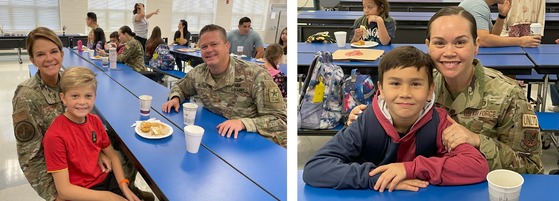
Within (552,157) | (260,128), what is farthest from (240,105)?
(552,157)

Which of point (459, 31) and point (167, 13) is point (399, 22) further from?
point (459, 31)

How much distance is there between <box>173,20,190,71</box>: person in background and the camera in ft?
15.8

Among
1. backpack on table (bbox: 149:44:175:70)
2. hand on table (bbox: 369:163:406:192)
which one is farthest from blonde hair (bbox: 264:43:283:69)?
hand on table (bbox: 369:163:406:192)

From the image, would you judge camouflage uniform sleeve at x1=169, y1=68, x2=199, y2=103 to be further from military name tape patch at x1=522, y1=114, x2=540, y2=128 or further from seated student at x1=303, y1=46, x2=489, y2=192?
military name tape patch at x1=522, y1=114, x2=540, y2=128

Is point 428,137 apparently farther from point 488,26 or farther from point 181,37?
point 181,37

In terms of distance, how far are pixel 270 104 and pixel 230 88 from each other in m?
0.25

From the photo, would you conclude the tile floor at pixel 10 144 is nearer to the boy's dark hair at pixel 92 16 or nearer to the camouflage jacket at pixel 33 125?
the camouflage jacket at pixel 33 125

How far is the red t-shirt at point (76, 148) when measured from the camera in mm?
1583

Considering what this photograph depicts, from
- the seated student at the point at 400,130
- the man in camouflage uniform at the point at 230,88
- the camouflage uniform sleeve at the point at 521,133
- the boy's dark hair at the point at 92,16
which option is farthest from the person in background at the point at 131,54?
the camouflage uniform sleeve at the point at 521,133

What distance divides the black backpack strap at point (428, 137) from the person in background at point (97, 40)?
142 inches

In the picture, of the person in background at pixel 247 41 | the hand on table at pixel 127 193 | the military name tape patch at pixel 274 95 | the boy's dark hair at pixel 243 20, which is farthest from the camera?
the person in background at pixel 247 41

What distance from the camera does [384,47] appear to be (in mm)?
3156

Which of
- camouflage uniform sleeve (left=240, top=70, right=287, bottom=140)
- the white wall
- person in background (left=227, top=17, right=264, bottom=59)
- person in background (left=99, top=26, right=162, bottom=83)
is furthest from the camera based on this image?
person in background (left=227, top=17, right=264, bottom=59)

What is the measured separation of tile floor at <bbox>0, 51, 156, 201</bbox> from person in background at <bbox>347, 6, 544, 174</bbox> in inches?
64.5
